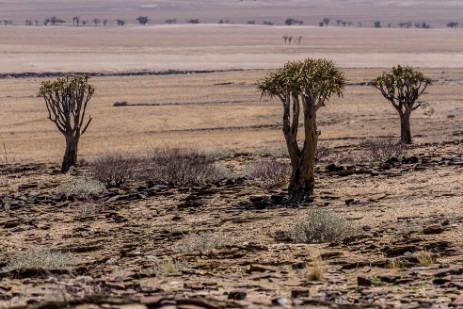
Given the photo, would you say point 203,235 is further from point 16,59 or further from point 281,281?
point 16,59

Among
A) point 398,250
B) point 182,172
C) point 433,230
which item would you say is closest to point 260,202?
point 182,172

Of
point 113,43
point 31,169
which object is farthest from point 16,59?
point 31,169

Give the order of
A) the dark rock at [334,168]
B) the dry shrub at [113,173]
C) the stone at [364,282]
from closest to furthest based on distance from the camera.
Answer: the stone at [364,282] < the dry shrub at [113,173] < the dark rock at [334,168]

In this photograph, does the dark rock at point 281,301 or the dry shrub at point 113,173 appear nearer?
the dark rock at point 281,301

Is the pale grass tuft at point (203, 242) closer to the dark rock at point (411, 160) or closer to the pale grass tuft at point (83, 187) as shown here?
the pale grass tuft at point (83, 187)

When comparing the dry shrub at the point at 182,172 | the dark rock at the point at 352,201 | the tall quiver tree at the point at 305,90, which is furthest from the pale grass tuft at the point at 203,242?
the dry shrub at the point at 182,172

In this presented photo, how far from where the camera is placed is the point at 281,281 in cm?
978

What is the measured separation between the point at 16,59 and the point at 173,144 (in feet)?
198

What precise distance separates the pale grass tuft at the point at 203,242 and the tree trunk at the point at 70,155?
1131cm

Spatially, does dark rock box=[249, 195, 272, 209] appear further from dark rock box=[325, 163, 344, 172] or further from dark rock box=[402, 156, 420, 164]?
dark rock box=[402, 156, 420, 164]

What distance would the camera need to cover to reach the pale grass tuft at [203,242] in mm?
12392

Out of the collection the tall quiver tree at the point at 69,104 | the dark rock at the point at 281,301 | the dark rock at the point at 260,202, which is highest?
the tall quiver tree at the point at 69,104

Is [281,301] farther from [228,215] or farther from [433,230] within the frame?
[228,215]

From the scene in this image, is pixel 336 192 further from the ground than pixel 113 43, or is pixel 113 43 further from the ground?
pixel 113 43
